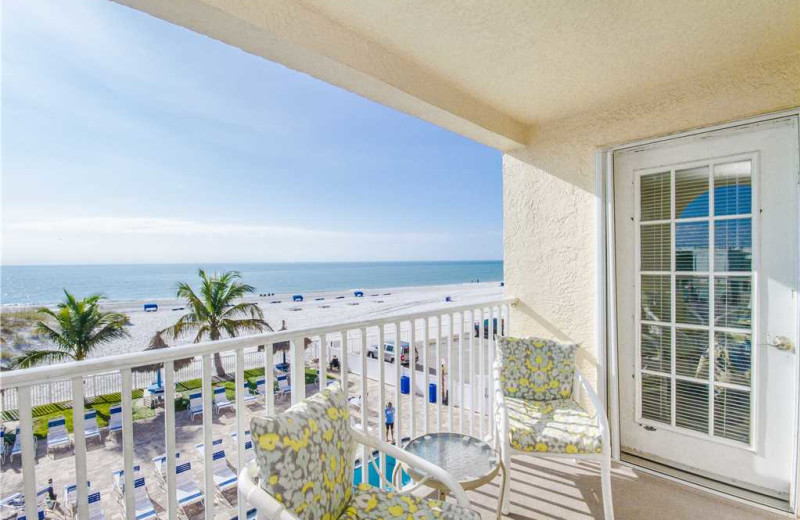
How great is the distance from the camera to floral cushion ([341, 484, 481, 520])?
1.33 metres

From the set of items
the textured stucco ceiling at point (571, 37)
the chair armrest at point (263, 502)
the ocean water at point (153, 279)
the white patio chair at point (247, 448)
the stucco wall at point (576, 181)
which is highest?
the textured stucco ceiling at point (571, 37)

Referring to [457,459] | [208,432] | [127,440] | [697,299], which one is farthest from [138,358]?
[697,299]

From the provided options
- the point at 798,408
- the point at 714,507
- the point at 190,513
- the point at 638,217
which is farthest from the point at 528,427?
the point at 190,513

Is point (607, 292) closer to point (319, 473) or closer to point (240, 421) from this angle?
point (319, 473)

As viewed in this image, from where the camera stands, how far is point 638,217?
8.70 ft

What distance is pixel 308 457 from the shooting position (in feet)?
4.01

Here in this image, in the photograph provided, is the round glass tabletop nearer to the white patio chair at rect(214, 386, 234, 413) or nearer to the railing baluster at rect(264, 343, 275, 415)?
the railing baluster at rect(264, 343, 275, 415)

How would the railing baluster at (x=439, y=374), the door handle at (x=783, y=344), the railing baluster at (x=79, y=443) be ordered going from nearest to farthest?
the railing baluster at (x=79, y=443), the door handle at (x=783, y=344), the railing baluster at (x=439, y=374)

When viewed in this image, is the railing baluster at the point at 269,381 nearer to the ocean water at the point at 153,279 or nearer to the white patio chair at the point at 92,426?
the white patio chair at the point at 92,426

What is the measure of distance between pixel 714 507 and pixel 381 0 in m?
3.34

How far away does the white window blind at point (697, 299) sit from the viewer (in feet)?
7.39

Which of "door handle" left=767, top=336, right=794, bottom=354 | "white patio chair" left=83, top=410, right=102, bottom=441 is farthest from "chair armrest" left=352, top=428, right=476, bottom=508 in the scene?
"white patio chair" left=83, top=410, right=102, bottom=441

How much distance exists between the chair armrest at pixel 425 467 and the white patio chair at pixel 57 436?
7016 mm

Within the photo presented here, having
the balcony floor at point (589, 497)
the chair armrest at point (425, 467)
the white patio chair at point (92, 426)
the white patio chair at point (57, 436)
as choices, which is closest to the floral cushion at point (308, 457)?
the chair armrest at point (425, 467)
